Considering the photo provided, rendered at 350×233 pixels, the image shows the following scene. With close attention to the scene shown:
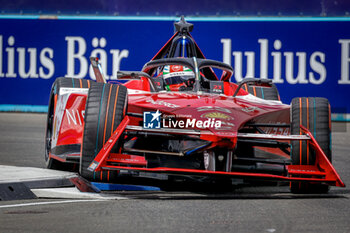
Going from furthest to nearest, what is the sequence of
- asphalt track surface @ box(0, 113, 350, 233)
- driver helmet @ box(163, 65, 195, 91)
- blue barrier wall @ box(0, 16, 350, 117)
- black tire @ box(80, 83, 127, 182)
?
blue barrier wall @ box(0, 16, 350, 117)
driver helmet @ box(163, 65, 195, 91)
black tire @ box(80, 83, 127, 182)
asphalt track surface @ box(0, 113, 350, 233)

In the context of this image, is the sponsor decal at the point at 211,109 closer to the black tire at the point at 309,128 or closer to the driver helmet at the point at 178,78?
the black tire at the point at 309,128

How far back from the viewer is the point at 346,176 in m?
6.97

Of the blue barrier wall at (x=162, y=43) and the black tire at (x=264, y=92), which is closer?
the black tire at (x=264, y=92)

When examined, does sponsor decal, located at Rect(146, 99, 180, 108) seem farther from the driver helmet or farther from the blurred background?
the blurred background

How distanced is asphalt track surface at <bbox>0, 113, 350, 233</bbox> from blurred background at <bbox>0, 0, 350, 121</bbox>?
8324 mm

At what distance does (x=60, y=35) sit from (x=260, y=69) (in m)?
4.48

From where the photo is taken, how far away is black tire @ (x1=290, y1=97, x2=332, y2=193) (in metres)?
5.69

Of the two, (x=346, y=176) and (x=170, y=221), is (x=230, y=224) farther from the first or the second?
(x=346, y=176)

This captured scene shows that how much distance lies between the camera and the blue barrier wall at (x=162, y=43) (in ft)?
46.4

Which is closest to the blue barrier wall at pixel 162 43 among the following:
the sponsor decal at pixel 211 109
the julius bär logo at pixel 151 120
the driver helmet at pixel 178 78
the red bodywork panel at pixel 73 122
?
the driver helmet at pixel 178 78

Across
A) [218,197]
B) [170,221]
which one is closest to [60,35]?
[218,197]

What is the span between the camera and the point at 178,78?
7652mm

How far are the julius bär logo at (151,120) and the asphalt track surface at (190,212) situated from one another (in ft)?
1.81

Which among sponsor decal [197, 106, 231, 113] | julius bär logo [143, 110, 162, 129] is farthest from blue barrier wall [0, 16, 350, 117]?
julius bär logo [143, 110, 162, 129]
